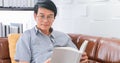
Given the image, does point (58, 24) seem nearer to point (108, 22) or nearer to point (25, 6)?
point (25, 6)

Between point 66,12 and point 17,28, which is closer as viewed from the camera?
point 66,12

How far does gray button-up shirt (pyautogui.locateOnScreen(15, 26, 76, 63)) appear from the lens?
1.80 m

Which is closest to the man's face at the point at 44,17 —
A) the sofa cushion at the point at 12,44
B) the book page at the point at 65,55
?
the sofa cushion at the point at 12,44

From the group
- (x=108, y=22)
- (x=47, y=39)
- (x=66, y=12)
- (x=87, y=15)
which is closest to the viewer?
(x=47, y=39)

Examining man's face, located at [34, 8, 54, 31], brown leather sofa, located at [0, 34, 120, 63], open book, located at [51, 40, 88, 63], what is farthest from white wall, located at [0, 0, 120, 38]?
open book, located at [51, 40, 88, 63]

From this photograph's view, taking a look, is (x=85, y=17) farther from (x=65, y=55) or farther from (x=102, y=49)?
(x=65, y=55)

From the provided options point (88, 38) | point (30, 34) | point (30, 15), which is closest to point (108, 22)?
point (88, 38)

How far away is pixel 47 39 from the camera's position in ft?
6.41

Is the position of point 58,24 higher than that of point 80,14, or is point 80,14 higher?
point 80,14

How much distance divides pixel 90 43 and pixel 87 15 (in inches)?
19.0

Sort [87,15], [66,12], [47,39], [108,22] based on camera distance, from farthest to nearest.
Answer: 1. [66,12]
2. [87,15]
3. [108,22]
4. [47,39]

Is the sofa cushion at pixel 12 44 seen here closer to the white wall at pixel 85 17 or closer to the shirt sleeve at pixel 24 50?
the shirt sleeve at pixel 24 50

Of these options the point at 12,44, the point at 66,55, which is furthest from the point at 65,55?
the point at 12,44

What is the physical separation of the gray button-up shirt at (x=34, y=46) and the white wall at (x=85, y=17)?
0.50 meters
